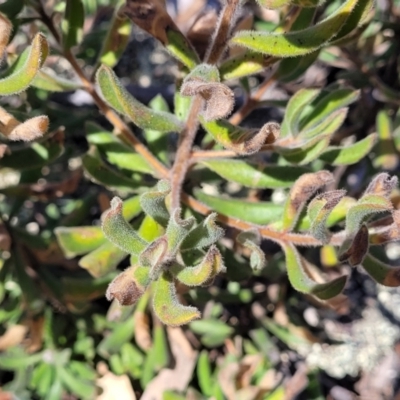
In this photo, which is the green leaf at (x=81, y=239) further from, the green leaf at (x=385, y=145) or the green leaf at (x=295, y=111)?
the green leaf at (x=385, y=145)

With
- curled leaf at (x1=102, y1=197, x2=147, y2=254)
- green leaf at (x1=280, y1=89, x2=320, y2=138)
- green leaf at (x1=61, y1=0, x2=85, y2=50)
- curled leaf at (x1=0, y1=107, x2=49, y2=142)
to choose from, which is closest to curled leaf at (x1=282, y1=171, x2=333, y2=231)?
green leaf at (x1=280, y1=89, x2=320, y2=138)

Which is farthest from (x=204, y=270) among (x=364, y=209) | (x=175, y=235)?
(x=364, y=209)

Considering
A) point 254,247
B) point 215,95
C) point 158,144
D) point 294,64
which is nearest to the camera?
point 215,95

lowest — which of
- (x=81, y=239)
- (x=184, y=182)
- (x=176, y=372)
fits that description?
(x=176, y=372)

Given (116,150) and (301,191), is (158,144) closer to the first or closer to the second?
(116,150)

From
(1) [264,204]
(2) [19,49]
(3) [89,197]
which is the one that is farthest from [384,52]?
(2) [19,49]

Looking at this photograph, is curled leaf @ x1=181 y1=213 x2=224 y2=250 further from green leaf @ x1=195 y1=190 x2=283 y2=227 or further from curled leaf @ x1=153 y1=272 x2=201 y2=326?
green leaf @ x1=195 y1=190 x2=283 y2=227
